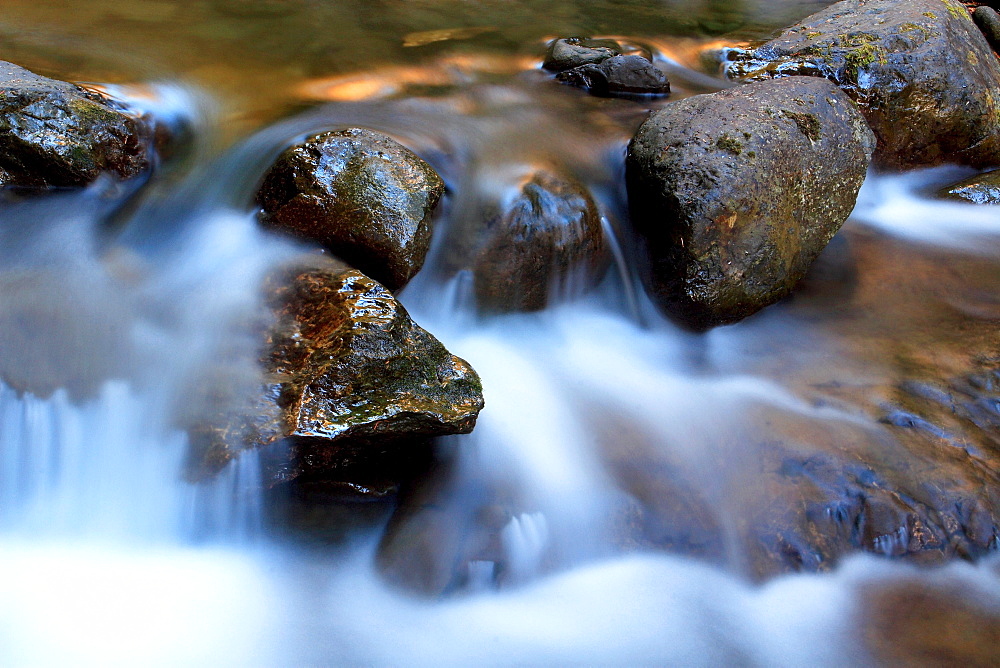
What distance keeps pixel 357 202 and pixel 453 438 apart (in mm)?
1286

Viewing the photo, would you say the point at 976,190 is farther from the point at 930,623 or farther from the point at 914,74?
the point at 930,623

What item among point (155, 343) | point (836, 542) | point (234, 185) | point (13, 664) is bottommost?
point (13, 664)

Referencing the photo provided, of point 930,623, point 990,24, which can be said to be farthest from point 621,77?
point 990,24

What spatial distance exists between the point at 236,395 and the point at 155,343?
→ 2.15 ft

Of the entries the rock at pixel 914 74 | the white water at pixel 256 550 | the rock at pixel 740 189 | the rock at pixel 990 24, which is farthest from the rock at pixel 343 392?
the rock at pixel 990 24

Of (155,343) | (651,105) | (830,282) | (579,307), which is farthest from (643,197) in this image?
(155,343)

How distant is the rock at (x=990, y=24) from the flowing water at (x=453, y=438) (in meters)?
3.81

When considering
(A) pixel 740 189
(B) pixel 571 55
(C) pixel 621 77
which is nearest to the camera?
(A) pixel 740 189

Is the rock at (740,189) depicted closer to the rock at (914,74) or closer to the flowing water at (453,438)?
the flowing water at (453,438)

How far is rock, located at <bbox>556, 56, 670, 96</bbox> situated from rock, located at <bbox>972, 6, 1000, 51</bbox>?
436cm

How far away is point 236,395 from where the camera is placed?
2.99 meters

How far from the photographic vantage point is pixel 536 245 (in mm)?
3971

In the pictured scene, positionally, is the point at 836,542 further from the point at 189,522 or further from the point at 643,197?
the point at 189,522

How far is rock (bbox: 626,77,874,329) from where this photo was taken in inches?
154
